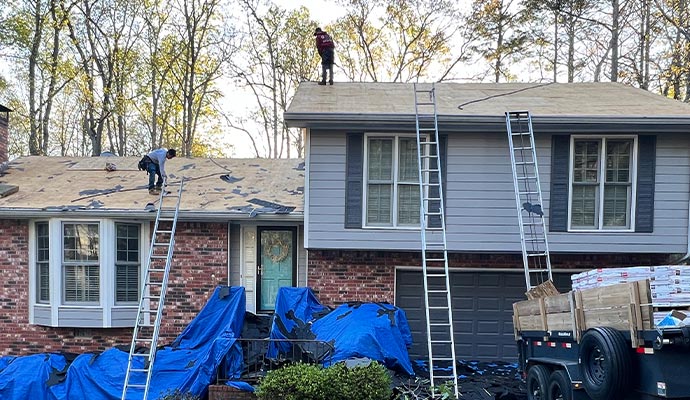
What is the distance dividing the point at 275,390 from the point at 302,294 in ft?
8.05

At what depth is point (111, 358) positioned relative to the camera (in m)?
7.94

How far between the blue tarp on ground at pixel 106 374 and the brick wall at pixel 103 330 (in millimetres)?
1497

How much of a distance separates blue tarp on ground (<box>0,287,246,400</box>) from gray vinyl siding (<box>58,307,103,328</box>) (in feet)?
4.18

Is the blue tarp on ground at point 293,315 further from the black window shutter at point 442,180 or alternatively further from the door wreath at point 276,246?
the black window shutter at point 442,180

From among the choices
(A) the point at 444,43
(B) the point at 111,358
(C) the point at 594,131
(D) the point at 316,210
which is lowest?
(B) the point at 111,358

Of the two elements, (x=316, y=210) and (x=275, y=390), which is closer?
(x=275, y=390)

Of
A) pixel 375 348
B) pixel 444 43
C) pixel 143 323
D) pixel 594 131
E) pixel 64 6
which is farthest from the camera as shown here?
pixel 444 43

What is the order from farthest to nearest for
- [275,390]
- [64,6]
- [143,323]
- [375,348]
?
[64,6] < [143,323] < [375,348] < [275,390]

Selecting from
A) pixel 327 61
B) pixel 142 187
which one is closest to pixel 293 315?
pixel 142 187

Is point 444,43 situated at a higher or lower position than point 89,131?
higher

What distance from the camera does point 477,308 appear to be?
973 cm

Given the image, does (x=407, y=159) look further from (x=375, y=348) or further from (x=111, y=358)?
(x=111, y=358)

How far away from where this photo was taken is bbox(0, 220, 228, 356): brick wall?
9.54 metres

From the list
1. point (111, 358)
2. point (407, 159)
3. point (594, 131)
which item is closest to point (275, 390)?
point (111, 358)
